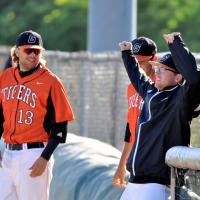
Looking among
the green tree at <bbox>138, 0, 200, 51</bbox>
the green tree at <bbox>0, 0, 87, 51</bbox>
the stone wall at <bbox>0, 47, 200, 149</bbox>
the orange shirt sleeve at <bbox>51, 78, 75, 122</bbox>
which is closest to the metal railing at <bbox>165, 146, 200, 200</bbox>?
the orange shirt sleeve at <bbox>51, 78, 75, 122</bbox>

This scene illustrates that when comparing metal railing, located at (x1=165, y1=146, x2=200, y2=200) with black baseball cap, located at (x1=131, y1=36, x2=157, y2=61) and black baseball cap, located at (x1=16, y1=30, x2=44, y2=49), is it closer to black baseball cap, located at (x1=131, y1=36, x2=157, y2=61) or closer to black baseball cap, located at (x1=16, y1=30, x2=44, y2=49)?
A: black baseball cap, located at (x1=131, y1=36, x2=157, y2=61)

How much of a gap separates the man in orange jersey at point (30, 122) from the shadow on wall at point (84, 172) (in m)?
0.89

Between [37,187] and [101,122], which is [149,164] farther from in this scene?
[101,122]

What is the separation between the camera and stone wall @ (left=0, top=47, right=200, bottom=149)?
450 inches

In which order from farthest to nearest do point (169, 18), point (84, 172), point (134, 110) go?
point (169, 18) → point (84, 172) → point (134, 110)

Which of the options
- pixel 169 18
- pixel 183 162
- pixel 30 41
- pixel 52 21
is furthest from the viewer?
pixel 52 21

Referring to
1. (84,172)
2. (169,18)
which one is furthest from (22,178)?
(169,18)

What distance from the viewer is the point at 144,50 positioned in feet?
22.6

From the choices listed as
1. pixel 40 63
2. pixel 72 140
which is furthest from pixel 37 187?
pixel 72 140

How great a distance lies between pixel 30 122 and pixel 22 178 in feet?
1.41

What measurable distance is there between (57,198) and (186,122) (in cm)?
299

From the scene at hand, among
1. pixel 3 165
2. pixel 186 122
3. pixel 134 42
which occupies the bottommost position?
pixel 3 165

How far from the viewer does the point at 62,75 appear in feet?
42.1

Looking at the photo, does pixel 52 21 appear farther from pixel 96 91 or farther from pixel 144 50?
pixel 144 50
